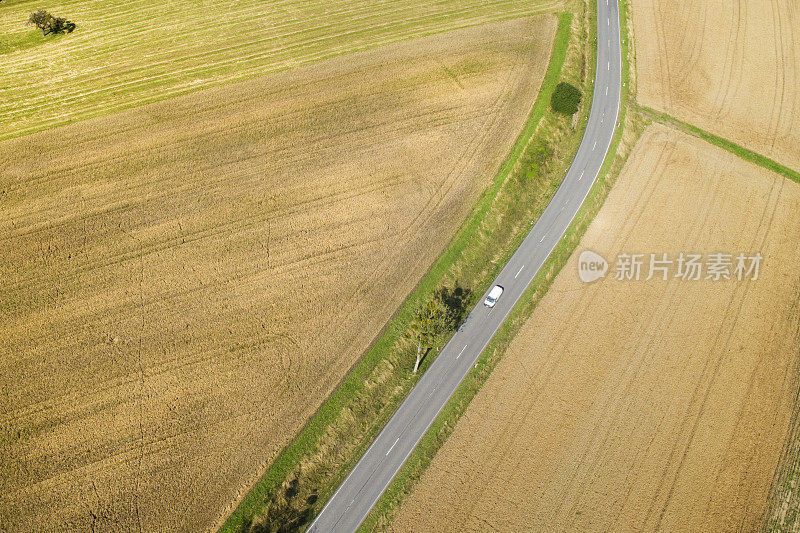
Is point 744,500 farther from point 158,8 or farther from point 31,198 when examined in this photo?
point 158,8

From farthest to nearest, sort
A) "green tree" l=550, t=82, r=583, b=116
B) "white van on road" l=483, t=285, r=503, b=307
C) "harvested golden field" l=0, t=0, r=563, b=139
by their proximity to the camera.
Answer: "green tree" l=550, t=82, r=583, b=116
"harvested golden field" l=0, t=0, r=563, b=139
"white van on road" l=483, t=285, r=503, b=307

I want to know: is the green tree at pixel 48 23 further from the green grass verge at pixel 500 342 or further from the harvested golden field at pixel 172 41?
the green grass verge at pixel 500 342

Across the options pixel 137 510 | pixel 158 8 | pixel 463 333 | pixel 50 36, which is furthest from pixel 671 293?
pixel 50 36

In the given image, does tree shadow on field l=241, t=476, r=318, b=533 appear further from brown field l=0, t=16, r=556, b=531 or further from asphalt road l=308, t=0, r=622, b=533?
brown field l=0, t=16, r=556, b=531

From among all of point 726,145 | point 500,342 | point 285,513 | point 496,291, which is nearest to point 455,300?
point 496,291

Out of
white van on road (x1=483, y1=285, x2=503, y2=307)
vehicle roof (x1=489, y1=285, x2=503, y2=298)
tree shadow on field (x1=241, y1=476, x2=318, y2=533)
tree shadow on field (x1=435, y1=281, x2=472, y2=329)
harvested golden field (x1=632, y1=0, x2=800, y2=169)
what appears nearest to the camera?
tree shadow on field (x1=241, y1=476, x2=318, y2=533)

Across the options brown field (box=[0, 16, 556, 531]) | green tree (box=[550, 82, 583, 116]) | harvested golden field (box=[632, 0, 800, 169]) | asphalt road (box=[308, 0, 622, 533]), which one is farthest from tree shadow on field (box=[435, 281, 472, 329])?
harvested golden field (box=[632, 0, 800, 169])

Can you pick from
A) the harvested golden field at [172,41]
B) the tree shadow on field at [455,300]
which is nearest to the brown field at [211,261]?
the tree shadow on field at [455,300]
